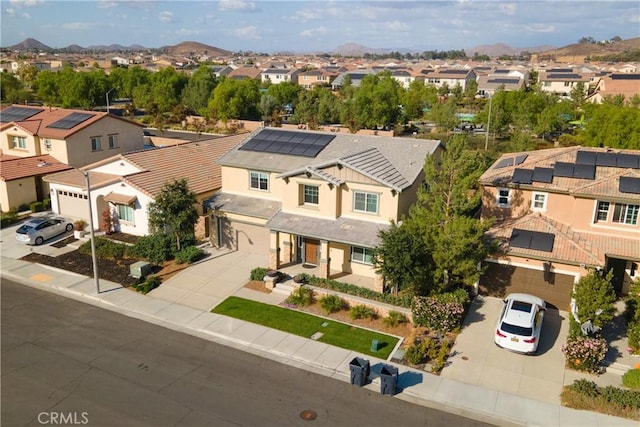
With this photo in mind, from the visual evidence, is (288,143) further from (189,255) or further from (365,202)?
(189,255)

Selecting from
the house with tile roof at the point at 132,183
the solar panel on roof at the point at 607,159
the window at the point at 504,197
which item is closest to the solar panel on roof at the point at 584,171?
the solar panel on roof at the point at 607,159

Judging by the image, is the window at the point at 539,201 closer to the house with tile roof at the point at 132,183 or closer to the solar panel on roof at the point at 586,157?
the solar panel on roof at the point at 586,157

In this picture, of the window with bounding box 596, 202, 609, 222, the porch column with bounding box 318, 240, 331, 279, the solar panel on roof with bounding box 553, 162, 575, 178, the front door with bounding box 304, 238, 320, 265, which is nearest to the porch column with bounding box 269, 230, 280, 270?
the front door with bounding box 304, 238, 320, 265

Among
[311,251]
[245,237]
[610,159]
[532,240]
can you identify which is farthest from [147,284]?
[610,159]

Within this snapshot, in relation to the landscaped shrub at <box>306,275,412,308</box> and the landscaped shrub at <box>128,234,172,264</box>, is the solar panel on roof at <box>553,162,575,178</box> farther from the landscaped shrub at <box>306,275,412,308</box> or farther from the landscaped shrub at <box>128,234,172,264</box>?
the landscaped shrub at <box>128,234,172,264</box>

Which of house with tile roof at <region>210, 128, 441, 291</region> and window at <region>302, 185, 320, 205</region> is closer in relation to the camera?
house with tile roof at <region>210, 128, 441, 291</region>
